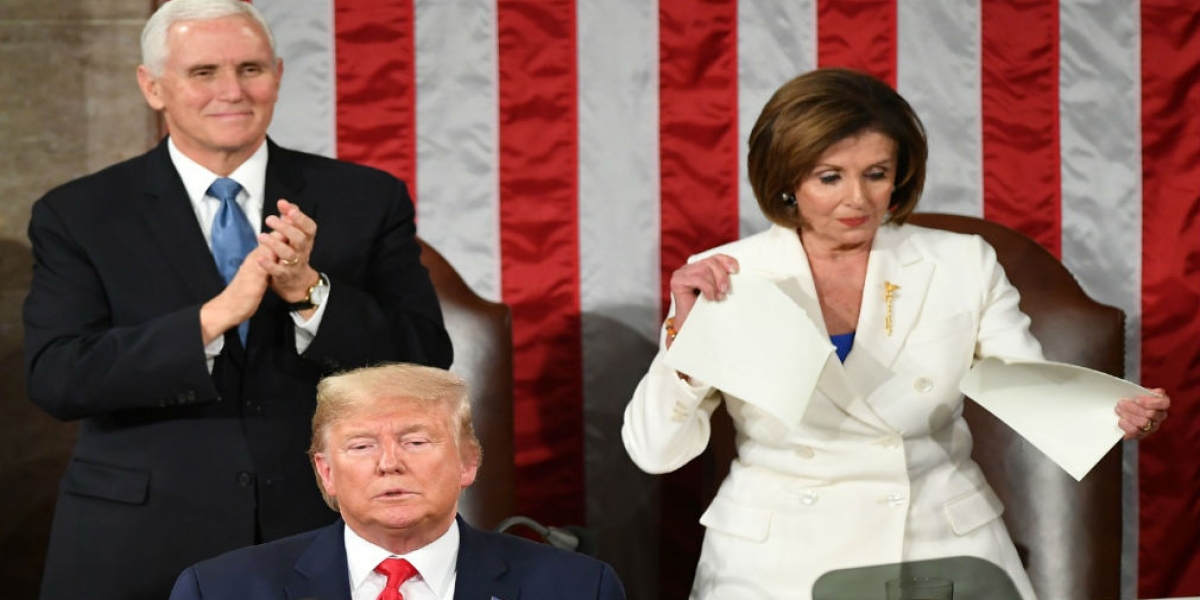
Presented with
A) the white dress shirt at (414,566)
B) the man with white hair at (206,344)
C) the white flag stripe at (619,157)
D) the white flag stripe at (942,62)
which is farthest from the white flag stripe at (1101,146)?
the white dress shirt at (414,566)

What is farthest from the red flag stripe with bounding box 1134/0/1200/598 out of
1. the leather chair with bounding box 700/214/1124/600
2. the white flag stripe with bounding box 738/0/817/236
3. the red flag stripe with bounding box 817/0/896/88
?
the white flag stripe with bounding box 738/0/817/236

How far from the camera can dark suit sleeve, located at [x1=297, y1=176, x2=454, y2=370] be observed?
263 centimetres

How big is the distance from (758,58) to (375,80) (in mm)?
954

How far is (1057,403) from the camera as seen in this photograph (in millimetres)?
2701

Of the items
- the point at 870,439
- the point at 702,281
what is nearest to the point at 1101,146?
the point at 870,439

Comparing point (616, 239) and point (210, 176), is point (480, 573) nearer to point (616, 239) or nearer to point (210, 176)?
point (210, 176)

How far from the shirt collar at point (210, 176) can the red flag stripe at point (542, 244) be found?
1.29 m

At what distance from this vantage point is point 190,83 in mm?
2729

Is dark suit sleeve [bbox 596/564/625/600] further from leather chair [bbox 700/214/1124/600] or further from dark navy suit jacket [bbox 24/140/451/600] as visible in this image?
leather chair [bbox 700/214/1124/600]

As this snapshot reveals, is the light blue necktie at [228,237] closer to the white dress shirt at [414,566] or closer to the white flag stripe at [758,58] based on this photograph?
the white dress shirt at [414,566]

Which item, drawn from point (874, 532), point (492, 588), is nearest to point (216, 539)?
point (492, 588)

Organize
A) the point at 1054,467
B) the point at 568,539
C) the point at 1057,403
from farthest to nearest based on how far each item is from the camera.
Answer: the point at 1054,467
the point at 568,539
the point at 1057,403

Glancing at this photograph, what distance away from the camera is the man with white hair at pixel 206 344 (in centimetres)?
265

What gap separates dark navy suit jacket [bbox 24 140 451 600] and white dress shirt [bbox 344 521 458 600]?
19.9 inches
